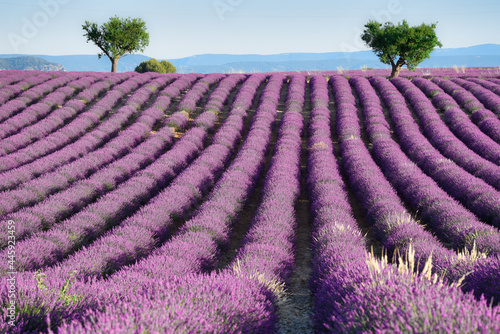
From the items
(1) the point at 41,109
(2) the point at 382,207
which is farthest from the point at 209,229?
(1) the point at 41,109

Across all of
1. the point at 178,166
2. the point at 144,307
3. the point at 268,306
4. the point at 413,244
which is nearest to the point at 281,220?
→ the point at 413,244

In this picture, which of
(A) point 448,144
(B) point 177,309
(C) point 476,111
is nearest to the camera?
(B) point 177,309

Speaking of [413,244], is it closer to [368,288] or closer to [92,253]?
[368,288]

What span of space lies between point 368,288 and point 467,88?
2286 centimetres

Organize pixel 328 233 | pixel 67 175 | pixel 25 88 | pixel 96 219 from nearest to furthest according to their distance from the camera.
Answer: pixel 328 233 → pixel 96 219 → pixel 67 175 → pixel 25 88

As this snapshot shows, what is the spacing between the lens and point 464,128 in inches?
528

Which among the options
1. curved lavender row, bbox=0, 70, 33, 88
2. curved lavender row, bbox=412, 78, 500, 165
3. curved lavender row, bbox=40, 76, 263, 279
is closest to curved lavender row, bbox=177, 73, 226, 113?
curved lavender row, bbox=40, 76, 263, 279

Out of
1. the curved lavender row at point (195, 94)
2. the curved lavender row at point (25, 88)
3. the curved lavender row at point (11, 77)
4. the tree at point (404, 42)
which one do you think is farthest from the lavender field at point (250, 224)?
the tree at point (404, 42)

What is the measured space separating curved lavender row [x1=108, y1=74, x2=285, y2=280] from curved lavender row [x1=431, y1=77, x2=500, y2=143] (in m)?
8.73

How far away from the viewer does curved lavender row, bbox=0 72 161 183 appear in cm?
916

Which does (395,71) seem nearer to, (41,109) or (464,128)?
(464,128)

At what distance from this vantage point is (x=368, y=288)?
2.55m

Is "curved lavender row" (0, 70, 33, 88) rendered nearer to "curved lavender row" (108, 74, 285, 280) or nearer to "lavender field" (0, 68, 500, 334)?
"lavender field" (0, 68, 500, 334)

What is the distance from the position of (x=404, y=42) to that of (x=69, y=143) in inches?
913
